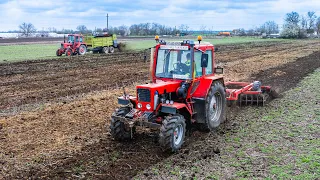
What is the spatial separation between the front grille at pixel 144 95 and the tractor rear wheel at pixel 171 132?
0.63 m

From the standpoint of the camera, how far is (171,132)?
23.4ft

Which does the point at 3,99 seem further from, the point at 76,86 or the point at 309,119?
the point at 309,119

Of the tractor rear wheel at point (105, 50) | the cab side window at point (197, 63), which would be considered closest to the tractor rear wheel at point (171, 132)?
the cab side window at point (197, 63)

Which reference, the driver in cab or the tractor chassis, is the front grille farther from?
the driver in cab

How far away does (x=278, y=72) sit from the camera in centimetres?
1986

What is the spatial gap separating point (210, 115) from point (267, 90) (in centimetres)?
460

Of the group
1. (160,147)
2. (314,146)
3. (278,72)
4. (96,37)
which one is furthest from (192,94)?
(96,37)

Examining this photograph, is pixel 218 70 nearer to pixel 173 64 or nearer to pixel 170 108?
pixel 173 64

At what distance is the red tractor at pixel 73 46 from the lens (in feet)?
100

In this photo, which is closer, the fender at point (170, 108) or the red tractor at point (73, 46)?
the fender at point (170, 108)

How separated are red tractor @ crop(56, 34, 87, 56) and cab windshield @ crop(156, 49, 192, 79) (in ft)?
76.1

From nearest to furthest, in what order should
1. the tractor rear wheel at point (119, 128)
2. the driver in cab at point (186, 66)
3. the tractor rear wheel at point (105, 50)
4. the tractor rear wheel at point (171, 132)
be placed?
the tractor rear wheel at point (171, 132) < the tractor rear wheel at point (119, 128) < the driver in cab at point (186, 66) < the tractor rear wheel at point (105, 50)

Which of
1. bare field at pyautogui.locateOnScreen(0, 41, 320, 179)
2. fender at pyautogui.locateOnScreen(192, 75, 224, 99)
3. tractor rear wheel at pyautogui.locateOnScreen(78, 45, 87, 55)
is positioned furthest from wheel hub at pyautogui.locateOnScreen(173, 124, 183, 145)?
tractor rear wheel at pyautogui.locateOnScreen(78, 45, 87, 55)

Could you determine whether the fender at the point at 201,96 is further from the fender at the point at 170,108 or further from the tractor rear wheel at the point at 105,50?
the tractor rear wheel at the point at 105,50
